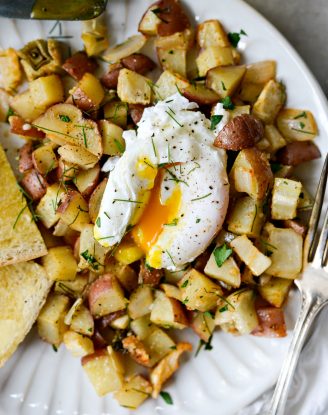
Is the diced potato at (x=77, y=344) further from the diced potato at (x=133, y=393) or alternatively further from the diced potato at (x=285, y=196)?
the diced potato at (x=285, y=196)

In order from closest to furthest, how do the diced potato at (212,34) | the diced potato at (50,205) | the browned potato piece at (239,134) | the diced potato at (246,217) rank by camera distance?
the browned potato piece at (239,134)
the diced potato at (246,217)
the diced potato at (212,34)
the diced potato at (50,205)

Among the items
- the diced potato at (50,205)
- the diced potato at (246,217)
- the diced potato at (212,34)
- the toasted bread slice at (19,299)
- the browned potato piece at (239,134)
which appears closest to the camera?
the browned potato piece at (239,134)

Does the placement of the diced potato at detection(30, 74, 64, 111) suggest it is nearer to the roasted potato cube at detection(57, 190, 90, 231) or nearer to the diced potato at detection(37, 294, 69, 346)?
the roasted potato cube at detection(57, 190, 90, 231)

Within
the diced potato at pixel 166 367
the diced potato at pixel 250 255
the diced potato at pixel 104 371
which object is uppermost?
the diced potato at pixel 250 255

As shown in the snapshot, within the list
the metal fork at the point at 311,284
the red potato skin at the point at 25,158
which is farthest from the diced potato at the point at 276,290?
the red potato skin at the point at 25,158

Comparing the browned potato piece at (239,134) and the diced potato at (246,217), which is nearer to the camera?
the browned potato piece at (239,134)

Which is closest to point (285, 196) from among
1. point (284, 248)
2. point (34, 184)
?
point (284, 248)
